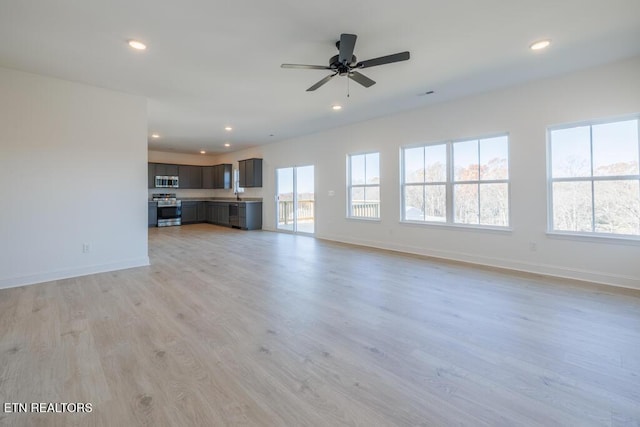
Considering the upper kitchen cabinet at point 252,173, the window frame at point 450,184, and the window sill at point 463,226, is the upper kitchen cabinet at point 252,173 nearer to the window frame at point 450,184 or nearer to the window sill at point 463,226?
the window frame at point 450,184

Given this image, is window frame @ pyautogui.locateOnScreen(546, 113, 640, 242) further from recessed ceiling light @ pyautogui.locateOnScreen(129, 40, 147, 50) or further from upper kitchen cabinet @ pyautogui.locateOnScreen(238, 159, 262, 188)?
upper kitchen cabinet @ pyautogui.locateOnScreen(238, 159, 262, 188)

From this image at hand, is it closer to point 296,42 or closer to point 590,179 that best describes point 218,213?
point 296,42

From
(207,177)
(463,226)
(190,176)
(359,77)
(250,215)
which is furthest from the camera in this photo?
(207,177)

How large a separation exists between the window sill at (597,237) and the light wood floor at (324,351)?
0.61m

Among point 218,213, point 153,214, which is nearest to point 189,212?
point 218,213

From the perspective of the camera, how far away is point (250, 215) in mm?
9328

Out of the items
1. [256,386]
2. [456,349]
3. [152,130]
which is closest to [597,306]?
[456,349]

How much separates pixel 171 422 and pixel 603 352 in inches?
114

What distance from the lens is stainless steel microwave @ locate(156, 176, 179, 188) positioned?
991cm

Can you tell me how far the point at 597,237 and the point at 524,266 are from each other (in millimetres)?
923

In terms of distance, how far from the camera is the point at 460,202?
5.14m

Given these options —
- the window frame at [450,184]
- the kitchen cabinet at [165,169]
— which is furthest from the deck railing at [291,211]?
the kitchen cabinet at [165,169]

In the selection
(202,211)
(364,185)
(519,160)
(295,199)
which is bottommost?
(202,211)

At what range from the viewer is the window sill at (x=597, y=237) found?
3550 millimetres
